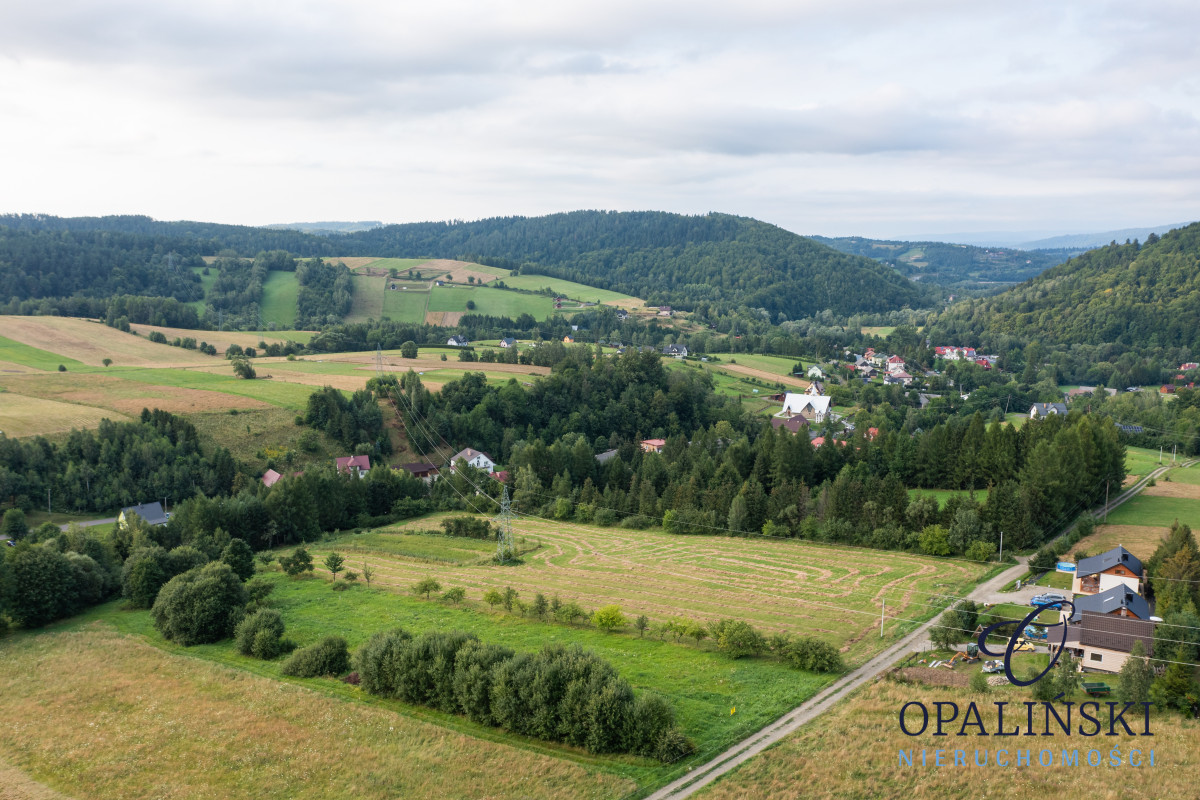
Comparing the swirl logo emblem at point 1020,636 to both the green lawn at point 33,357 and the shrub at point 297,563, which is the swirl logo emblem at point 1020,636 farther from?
the green lawn at point 33,357

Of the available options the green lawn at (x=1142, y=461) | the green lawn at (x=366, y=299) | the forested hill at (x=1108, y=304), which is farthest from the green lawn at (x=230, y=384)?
the forested hill at (x=1108, y=304)

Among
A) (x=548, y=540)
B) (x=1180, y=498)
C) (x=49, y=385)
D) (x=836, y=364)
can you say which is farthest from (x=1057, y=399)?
(x=49, y=385)

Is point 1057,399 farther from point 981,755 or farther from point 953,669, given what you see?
point 981,755

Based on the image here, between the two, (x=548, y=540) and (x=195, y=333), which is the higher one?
(x=195, y=333)

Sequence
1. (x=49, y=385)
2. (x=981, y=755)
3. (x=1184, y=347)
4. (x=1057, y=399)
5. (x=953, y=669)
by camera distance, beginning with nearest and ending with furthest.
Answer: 1. (x=981, y=755)
2. (x=953, y=669)
3. (x=49, y=385)
4. (x=1057, y=399)
5. (x=1184, y=347)

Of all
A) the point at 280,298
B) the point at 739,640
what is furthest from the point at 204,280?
the point at 739,640

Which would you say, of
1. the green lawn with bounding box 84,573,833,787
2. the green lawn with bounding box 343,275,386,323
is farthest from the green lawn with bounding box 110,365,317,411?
the green lawn with bounding box 343,275,386,323
